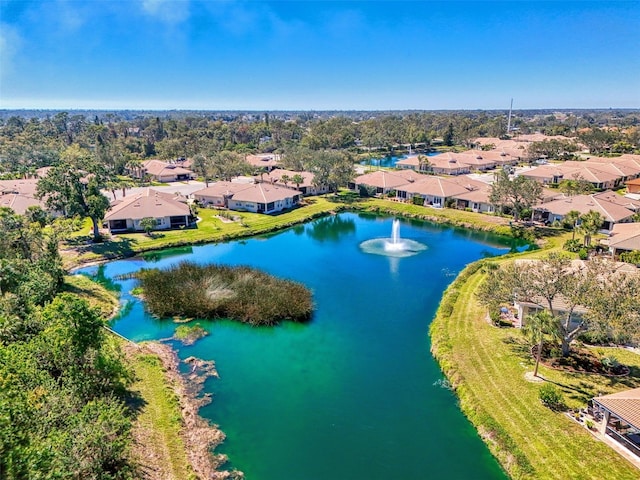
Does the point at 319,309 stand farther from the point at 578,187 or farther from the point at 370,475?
the point at 578,187

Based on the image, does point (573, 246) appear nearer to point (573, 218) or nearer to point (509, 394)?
point (573, 218)

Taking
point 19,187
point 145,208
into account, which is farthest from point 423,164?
point 19,187

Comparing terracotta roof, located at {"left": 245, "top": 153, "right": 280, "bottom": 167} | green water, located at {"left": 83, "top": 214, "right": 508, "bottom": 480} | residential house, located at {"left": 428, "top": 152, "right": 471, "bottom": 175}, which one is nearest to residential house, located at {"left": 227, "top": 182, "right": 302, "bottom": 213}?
green water, located at {"left": 83, "top": 214, "right": 508, "bottom": 480}

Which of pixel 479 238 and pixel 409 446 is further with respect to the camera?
pixel 479 238

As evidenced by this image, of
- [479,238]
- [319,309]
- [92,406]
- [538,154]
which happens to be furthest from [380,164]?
[92,406]

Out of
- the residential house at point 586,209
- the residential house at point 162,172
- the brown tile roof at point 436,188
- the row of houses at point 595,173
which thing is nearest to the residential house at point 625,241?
the residential house at point 586,209

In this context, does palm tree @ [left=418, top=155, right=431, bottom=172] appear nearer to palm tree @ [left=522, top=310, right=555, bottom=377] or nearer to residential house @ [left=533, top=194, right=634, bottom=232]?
residential house @ [left=533, top=194, right=634, bottom=232]

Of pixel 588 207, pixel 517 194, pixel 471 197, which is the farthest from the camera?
pixel 471 197
